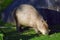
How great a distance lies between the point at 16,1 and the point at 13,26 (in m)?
1.22

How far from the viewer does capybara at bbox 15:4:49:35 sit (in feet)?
51.4

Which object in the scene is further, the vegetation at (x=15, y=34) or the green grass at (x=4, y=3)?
the green grass at (x=4, y=3)

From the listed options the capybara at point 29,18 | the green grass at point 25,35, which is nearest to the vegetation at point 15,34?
the green grass at point 25,35

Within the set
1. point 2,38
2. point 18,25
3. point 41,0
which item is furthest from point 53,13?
point 2,38

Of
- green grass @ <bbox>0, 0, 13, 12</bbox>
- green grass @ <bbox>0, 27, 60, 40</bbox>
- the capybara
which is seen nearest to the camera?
green grass @ <bbox>0, 27, 60, 40</bbox>

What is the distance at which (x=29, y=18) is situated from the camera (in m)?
15.9

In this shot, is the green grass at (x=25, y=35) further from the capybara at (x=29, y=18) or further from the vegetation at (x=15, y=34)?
the capybara at (x=29, y=18)

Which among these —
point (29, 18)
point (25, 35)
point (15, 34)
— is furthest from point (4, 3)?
point (25, 35)

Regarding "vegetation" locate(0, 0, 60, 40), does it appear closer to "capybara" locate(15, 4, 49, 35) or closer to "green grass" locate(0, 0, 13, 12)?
"green grass" locate(0, 0, 13, 12)

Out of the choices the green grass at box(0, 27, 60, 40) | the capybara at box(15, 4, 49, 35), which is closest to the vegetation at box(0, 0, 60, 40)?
the green grass at box(0, 27, 60, 40)

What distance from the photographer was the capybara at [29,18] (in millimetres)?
15656

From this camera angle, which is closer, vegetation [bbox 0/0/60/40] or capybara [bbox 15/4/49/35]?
vegetation [bbox 0/0/60/40]

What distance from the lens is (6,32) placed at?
15.8 meters

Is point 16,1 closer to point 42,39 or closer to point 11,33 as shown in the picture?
point 11,33
